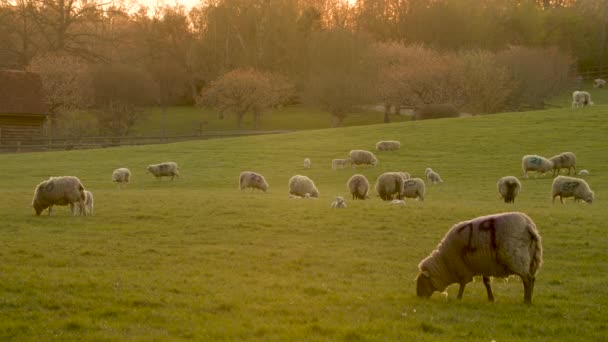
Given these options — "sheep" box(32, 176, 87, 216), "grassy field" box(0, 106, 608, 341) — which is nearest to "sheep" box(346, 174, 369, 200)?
"grassy field" box(0, 106, 608, 341)

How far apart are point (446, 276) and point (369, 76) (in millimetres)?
82064

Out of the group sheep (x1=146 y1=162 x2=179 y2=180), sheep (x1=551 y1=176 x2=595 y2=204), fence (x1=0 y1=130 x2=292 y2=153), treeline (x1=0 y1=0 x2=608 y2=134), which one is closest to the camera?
sheep (x1=551 y1=176 x2=595 y2=204)

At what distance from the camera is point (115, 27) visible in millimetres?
120375

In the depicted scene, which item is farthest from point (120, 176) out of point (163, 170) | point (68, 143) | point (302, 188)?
→ point (68, 143)

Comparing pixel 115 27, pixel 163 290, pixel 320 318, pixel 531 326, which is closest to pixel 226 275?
pixel 163 290

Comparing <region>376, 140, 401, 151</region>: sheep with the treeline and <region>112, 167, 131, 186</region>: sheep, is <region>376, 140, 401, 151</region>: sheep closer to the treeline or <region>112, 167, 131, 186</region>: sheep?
<region>112, 167, 131, 186</region>: sheep

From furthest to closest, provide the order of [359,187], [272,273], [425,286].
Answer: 1. [359,187]
2. [272,273]
3. [425,286]

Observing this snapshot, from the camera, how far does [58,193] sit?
2178 centimetres

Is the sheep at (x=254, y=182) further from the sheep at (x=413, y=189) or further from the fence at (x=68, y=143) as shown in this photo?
the fence at (x=68, y=143)

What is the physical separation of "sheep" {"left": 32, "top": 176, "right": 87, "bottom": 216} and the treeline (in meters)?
61.4

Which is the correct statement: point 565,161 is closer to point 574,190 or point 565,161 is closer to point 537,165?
point 537,165

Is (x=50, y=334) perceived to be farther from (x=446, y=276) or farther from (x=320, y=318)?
(x=446, y=276)

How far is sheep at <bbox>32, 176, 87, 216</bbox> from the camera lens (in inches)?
858

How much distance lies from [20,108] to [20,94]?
1911 millimetres
